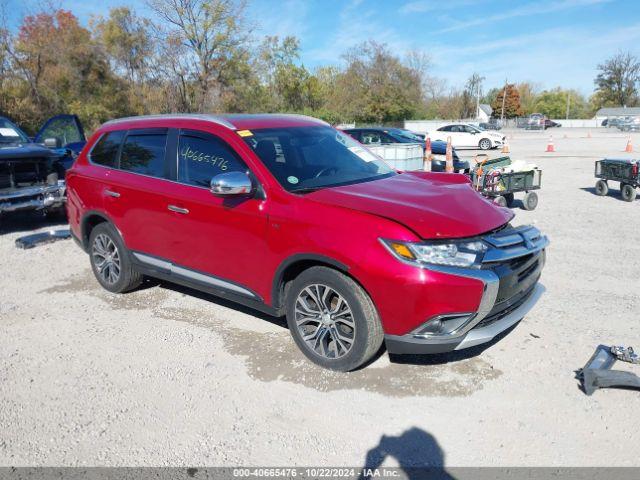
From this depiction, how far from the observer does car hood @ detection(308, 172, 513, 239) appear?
3.40 metres

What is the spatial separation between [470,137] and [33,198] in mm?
24052

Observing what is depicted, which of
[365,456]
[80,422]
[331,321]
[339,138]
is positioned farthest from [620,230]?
[80,422]

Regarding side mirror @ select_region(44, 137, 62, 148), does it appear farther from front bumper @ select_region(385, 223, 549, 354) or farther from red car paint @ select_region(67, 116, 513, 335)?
front bumper @ select_region(385, 223, 549, 354)

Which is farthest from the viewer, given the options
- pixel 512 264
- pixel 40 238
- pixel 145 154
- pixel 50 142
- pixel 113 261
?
pixel 50 142

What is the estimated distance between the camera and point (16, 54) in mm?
27219

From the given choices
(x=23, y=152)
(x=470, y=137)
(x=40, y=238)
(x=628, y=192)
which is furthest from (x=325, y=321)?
(x=470, y=137)

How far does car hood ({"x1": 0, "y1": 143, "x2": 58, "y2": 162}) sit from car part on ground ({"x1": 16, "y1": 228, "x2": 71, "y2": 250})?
124cm

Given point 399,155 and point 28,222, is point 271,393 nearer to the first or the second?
point 28,222

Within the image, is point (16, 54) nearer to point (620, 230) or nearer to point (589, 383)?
point (620, 230)

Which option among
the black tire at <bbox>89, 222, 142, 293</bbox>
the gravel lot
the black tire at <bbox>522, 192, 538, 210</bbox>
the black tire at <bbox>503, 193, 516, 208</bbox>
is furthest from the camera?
the black tire at <bbox>503, 193, 516, 208</bbox>

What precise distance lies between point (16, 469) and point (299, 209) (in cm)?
234

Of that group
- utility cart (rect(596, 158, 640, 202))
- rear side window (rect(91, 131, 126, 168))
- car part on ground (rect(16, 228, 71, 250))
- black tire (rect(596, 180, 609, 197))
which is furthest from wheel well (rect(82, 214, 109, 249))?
black tire (rect(596, 180, 609, 197))

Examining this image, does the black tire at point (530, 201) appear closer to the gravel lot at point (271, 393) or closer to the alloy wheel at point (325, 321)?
the gravel lot at point (271, 393)

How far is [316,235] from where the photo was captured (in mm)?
3594
